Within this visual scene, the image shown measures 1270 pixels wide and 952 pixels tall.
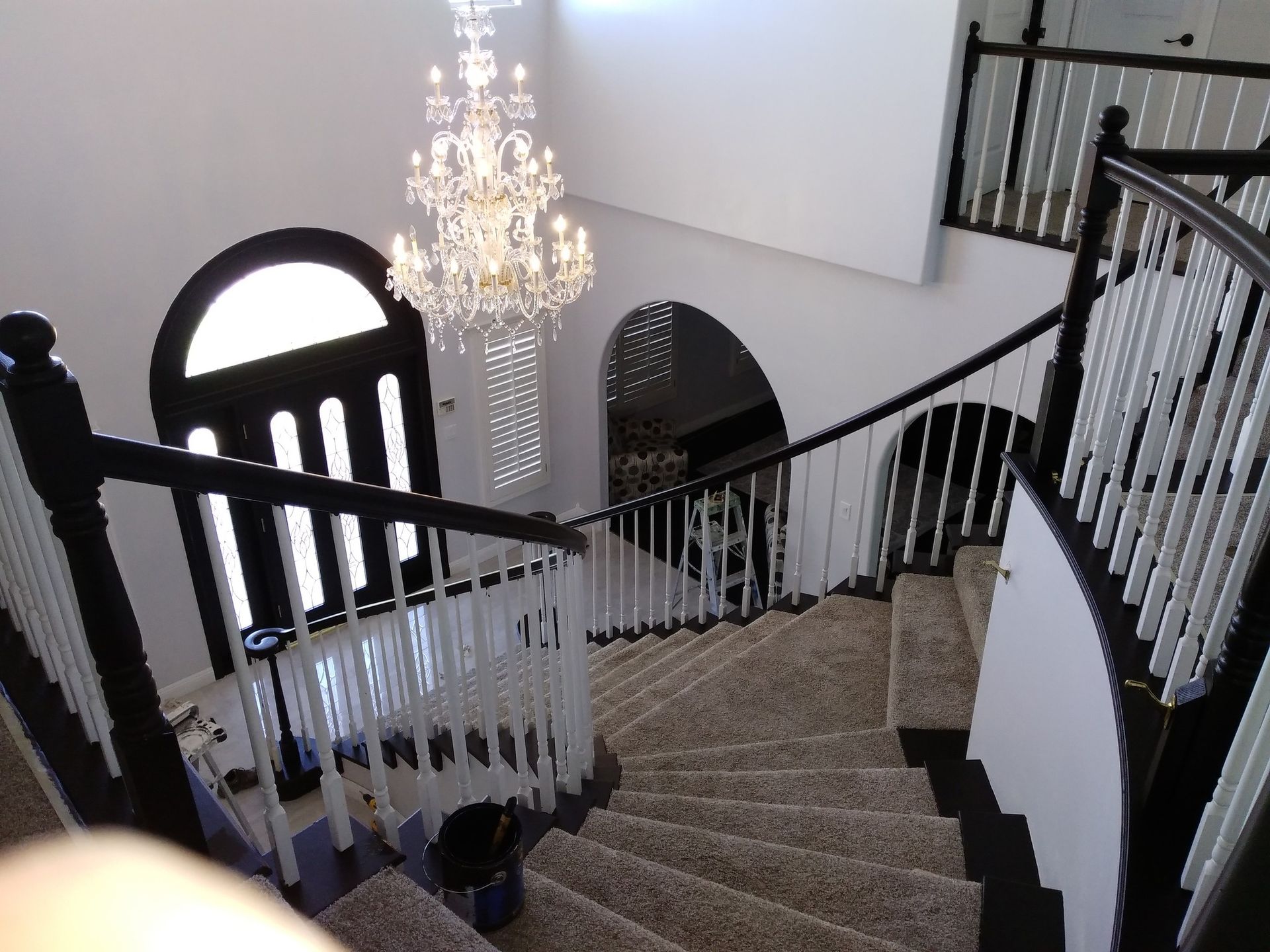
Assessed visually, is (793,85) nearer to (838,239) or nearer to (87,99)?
(838,239)

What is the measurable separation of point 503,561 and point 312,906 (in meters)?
0.87

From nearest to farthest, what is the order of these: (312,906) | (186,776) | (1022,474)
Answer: (186,776)
(312,906)
(1022,474)

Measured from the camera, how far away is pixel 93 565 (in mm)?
1490

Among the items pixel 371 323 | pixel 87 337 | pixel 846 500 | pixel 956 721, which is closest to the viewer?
pixel 956 721

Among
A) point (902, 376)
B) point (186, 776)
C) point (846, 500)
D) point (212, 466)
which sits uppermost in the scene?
point (212, 466)

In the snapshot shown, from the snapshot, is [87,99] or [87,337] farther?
[87,337]

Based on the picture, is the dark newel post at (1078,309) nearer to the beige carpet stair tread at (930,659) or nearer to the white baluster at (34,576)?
the beige carpet stair tread at (930,659)

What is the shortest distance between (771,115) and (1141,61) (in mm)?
2146

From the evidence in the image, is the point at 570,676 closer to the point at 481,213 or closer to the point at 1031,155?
the point at 481,213

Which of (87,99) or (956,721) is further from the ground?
(87,99)

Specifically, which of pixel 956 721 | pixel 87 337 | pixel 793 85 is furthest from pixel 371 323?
pixel 956 721

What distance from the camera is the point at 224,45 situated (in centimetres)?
572

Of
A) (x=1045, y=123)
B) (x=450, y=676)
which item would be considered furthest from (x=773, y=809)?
(x=1045, y=123)

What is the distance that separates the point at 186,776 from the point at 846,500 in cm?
513
